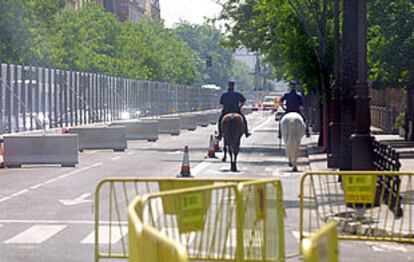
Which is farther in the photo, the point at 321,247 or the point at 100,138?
the point at 100,138

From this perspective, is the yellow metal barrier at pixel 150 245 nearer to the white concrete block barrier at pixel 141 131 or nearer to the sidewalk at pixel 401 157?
the sidewalk at pixel 401 157

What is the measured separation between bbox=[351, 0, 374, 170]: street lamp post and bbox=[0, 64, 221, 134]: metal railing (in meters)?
18.1

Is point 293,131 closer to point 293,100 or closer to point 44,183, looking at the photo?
point 293,100

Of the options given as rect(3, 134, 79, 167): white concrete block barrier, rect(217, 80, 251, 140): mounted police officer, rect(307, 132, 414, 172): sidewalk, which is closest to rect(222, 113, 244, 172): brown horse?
rect(217, 80, 251, 140): mounted police officer

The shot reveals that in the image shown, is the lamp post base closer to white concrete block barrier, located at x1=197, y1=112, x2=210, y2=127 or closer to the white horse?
the white horse

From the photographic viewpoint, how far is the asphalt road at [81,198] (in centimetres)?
1412

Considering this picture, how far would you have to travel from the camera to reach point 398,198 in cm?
1549

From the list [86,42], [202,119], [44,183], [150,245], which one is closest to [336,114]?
[44,183]

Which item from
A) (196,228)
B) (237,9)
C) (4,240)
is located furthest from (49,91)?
(196,228)

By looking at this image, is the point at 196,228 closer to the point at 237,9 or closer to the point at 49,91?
the point at 49,91

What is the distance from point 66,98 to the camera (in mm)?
46500

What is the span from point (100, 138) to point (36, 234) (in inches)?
1039

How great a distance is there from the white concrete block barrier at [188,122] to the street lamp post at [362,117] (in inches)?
2074

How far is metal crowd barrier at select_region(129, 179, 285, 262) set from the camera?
9.15 meters
